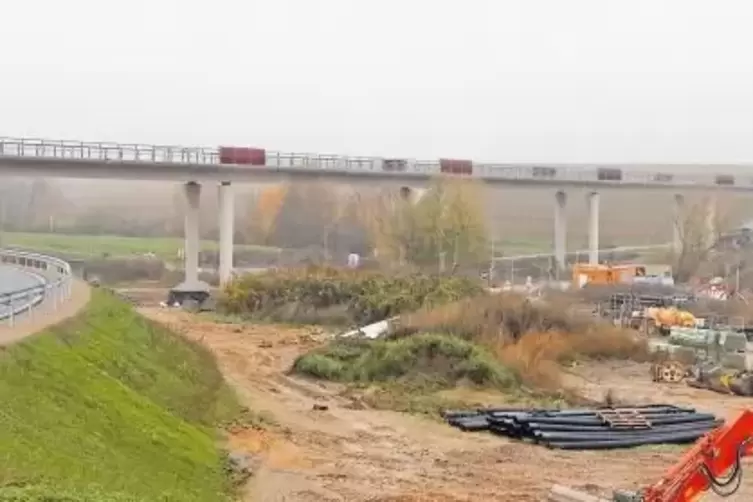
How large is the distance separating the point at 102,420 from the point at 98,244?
301 feet

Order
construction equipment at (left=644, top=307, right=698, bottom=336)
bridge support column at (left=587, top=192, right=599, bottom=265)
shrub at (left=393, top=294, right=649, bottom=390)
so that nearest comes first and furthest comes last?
shrub at (left=393, top=294, right=649, bottom=390)
construction equipment at (left=644, top=307, right=698, bottom=336)
bridge support column at (left=587, top=192, right=599, bottom=265)

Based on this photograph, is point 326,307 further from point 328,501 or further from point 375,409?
point 328,501

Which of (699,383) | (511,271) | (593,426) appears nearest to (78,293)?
(593,426)

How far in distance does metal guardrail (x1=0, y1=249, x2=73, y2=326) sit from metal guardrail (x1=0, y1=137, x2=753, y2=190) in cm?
1206

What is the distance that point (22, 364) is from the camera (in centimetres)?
2256

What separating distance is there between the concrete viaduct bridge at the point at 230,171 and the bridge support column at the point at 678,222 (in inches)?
209

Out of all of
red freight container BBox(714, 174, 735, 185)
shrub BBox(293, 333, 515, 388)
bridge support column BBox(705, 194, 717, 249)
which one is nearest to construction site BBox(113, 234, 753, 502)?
shrub BBox(293, 333, 515, 388)

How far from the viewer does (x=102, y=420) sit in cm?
2173

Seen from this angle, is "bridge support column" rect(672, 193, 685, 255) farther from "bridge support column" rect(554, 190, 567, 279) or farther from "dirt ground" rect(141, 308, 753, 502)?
"dirt ground" rect(141, 308, 753, 502)

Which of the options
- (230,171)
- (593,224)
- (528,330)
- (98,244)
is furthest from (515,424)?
(98,244)

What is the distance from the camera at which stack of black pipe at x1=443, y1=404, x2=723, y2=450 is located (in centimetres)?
3050

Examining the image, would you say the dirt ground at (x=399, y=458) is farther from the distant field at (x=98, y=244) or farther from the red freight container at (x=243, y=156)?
the distant field at (x=98, y=244)

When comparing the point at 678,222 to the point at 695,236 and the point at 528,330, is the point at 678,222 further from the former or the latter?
the point at 528,330

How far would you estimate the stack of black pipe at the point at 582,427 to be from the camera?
30.5m
